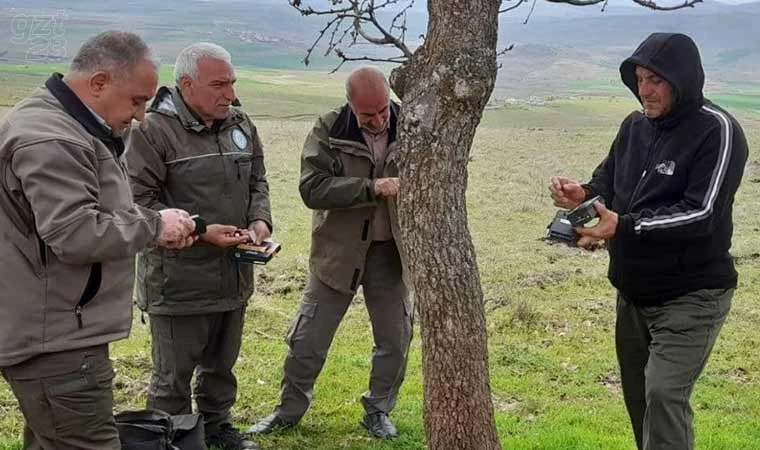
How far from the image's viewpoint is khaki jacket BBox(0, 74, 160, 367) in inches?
120

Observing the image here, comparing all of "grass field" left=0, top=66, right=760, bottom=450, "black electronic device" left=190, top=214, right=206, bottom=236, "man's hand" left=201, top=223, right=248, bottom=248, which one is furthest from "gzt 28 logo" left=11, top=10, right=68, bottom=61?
"black electronic device" left=190, top=214, right=206, bottom=236

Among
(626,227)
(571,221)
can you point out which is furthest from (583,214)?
(626,227)

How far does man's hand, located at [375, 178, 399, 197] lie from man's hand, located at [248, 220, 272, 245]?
689 mm

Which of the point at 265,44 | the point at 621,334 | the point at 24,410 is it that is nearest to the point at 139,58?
the point at 24,410

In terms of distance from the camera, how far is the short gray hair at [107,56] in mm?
3311

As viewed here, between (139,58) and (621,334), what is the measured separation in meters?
2.81

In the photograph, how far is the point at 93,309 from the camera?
10.9 ft

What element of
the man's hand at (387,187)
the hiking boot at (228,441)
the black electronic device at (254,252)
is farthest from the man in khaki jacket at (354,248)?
the black electronic device at (254,252)

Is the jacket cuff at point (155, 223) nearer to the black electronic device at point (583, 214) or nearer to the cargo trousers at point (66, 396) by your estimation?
the cargo trousers at point (66, 396)

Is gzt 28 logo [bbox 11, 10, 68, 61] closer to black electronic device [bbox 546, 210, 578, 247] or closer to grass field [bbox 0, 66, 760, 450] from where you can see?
grass field [bbox 0, 66, 760, 450]

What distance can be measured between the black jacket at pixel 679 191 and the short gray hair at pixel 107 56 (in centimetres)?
231

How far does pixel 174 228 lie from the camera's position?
3523 millimetres

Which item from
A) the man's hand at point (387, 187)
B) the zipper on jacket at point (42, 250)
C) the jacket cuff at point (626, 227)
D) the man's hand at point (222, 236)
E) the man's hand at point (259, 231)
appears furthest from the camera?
the man's hand at point (387, 187)

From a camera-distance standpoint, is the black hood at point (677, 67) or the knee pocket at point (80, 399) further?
the black hood at point (677, 67)
